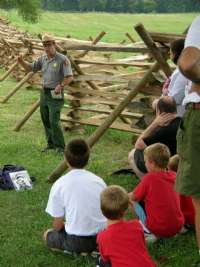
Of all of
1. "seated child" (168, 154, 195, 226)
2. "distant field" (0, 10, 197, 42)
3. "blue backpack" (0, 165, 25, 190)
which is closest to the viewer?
"seated child" (168, 154, 195, 226)

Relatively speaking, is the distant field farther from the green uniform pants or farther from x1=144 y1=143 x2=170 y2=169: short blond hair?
x1=144 y1=143 x2=170 y2=169: short blond hair

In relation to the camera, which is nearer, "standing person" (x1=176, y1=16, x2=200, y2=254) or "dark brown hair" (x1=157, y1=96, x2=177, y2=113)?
"standing person" (x1=176, y1=16, x2=200, y2=254)

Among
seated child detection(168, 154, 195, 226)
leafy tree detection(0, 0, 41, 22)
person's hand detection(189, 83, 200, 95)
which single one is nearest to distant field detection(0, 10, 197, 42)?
seated child detection(168, 154, 195, 226)

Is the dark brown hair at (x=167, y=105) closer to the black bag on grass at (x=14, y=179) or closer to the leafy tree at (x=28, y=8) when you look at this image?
the leafy tree at (x=28, y=8)

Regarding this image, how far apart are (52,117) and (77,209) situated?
4.53m

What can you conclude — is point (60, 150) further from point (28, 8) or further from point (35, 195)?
point (28, 8)

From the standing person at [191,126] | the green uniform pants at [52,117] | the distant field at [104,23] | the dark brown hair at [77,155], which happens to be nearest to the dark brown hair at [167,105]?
the dark brown hair at [77,155]

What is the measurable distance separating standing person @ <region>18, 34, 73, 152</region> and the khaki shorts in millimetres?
5319

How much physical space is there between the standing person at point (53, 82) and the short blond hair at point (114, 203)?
16.4 feet

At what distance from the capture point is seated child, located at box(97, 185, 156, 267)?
4168mm

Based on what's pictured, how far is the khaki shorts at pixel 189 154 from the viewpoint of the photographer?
3979 mm

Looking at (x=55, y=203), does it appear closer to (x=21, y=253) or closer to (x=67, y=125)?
(x=21, y=253)

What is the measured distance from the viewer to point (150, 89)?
824cm

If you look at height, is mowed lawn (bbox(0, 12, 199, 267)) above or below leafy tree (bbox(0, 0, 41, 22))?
below
